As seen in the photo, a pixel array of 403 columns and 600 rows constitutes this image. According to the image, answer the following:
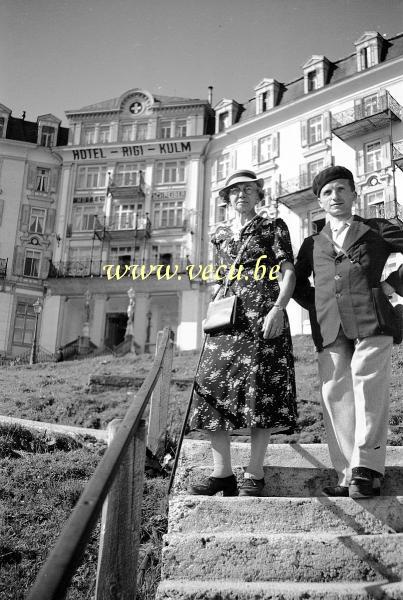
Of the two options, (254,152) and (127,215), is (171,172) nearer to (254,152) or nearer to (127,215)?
(127,215)

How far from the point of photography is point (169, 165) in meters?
37.6

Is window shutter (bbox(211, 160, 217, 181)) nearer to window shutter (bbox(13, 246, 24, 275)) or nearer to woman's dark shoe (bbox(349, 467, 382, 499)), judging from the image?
window shutter (bbox(13, 246, 24, 275))

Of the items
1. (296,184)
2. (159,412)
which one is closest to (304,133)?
(296,184)

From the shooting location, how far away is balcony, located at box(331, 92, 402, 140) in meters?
29.7

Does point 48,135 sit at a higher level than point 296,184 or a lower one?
higher

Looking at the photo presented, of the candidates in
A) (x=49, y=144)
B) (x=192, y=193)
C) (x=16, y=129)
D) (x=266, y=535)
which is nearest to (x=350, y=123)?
(x=192, y=193)

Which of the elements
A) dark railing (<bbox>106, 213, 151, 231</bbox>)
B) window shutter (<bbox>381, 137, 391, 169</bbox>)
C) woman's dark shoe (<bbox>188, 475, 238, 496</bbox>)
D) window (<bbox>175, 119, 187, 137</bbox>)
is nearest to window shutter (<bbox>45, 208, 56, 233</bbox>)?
dark railing (<bbox>106, 213, 151, 231</bbox>)

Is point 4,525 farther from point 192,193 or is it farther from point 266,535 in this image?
point 192,193

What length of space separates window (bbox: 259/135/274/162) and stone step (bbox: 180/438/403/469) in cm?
3207

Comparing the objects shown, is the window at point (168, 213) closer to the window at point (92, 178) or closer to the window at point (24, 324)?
the window at point (92, 178)

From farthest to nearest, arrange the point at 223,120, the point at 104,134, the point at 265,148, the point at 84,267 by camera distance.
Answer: the point at 104,134 → the point at 223,120 → the point at 84,267 → the point at 265,148

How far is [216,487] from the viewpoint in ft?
11.6

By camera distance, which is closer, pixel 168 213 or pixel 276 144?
pixel 276 144

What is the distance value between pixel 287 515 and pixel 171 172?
117 feet
